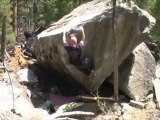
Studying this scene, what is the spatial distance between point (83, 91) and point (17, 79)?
6.97 feet

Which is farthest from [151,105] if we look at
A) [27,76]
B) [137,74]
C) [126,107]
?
[27,76]

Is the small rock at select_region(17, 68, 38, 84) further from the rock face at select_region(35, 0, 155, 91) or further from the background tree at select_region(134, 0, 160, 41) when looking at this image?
the background tree at select_region(134, 0, 160, 41)

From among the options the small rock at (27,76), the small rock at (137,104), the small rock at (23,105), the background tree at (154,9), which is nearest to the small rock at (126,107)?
the small rock at (137,104)

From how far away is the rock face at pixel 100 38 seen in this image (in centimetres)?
1253

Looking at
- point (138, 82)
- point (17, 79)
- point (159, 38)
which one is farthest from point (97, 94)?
point (159, 38)

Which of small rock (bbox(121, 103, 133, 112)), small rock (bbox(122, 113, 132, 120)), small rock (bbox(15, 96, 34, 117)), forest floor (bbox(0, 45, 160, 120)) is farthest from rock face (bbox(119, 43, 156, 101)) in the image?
small rock (bbox(15, 96, 34, 117))

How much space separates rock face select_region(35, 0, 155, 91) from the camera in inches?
493

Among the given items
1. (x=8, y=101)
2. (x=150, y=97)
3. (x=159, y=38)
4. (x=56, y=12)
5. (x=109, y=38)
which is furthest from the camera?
(x=56, y=12)

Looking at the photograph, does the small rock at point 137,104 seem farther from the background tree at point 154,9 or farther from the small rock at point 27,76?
the background tree at point 154,9

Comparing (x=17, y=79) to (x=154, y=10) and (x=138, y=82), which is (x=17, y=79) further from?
(x=154, y=10)

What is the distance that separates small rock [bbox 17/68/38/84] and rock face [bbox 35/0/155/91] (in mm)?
1263

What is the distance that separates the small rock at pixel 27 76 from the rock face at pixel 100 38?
1263mm

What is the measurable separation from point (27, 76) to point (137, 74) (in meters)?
3.61

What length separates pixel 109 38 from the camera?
42.0ft
